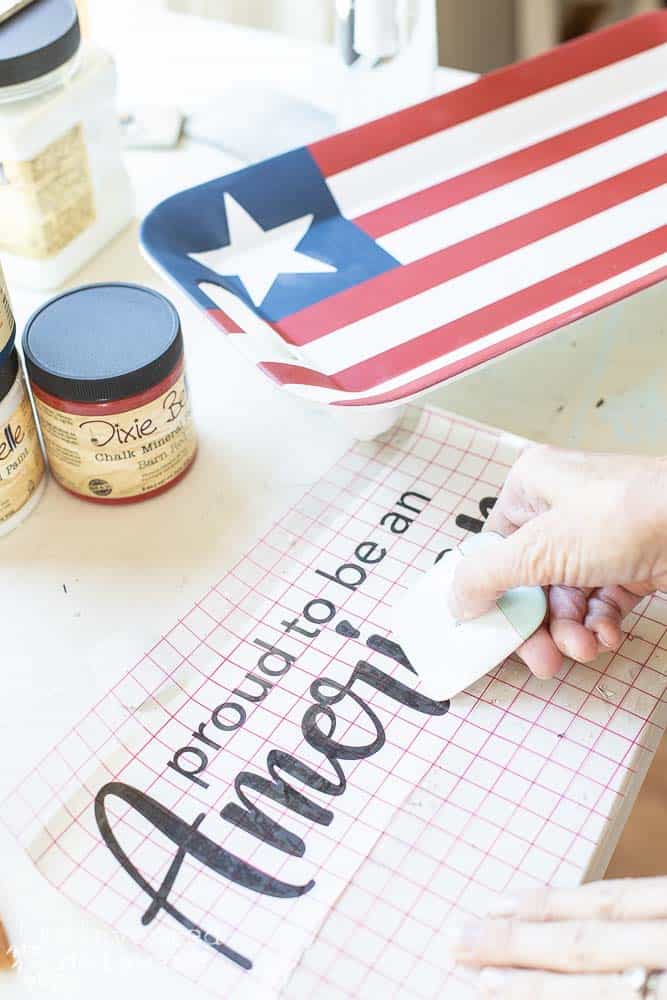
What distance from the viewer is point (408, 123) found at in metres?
0.77

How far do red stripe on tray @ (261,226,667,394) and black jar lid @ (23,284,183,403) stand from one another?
0.22 feet

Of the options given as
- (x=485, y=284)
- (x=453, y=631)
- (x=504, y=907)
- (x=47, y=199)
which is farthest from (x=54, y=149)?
(x=504, y=907)

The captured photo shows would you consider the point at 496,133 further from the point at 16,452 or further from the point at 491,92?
the point at 16,452

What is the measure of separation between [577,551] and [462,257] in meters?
0.29

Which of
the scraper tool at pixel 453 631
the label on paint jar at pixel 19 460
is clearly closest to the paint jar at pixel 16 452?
the label on paint jar at pixel 19 460

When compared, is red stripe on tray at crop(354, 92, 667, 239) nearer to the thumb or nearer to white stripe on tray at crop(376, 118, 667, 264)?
white stripe on tray at crop(376, 118, 667, 264)

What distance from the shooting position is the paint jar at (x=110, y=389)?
1.81ft

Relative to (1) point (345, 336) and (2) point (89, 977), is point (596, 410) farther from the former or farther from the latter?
(2) point (89, 977)

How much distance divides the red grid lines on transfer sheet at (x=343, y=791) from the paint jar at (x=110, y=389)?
88 millimetres

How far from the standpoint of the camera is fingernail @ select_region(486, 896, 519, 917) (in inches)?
16.9

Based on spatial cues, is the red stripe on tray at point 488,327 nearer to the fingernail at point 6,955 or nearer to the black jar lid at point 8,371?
the black jar lid at point 8,371

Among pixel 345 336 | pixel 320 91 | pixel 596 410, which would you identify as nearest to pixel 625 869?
pixel 596 410

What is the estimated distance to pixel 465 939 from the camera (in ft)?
1.39

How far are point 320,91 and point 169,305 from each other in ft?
1.46
